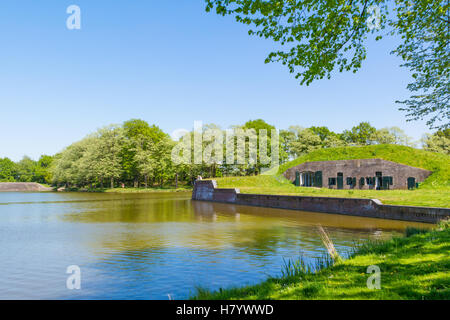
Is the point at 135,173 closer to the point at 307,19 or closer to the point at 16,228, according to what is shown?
the point at 16,228

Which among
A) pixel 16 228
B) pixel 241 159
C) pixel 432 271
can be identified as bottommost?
pixel 16 228

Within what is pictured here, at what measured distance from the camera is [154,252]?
1334 cm

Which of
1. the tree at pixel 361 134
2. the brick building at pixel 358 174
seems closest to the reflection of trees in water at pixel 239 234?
the brick building at pixel 358 174

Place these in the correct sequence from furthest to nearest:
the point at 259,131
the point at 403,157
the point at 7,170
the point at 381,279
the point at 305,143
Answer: the point at 7,170 < the point at 305,143 < the point at 259,131 < the point at 403,157 < the point at 381,279

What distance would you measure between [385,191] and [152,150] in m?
58.1

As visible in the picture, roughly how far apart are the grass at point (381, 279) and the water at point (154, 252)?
83.5 inches

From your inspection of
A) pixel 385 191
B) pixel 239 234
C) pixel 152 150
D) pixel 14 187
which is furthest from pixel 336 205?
pixel 14 187

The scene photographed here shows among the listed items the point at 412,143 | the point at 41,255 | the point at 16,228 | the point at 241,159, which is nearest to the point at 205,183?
the point at 241,159

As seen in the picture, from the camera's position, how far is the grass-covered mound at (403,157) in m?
35.6

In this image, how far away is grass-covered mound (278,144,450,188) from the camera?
35.6 metres

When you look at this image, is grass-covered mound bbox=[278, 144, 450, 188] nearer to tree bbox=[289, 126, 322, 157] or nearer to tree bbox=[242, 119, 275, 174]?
tree bbox=[242, 119, 275, 174]

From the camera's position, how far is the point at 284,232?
59.7 ft

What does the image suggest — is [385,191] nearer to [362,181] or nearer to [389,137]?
[362,181]
